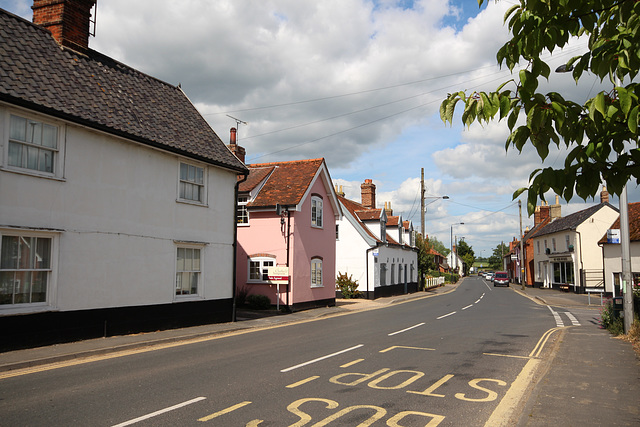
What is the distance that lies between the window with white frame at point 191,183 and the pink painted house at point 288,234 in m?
6.01

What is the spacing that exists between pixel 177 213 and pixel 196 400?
385 inches

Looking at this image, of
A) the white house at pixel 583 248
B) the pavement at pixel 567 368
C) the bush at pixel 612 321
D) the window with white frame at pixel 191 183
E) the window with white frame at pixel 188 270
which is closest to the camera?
the pavement at pixel 567 368

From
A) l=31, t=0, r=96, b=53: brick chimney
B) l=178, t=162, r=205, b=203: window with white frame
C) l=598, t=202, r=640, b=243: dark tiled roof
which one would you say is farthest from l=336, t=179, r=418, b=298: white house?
l=31, t=0, r=96, b=53: brick chimney

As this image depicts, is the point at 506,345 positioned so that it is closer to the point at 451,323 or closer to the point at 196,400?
the point at 451,323

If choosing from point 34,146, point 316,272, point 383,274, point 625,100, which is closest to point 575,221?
point 383,274

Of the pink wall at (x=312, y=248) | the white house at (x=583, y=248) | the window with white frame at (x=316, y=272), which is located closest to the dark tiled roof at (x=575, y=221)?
the white house at (x=583, y=248)

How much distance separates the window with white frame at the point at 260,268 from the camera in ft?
78.4

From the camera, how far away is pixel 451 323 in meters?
17.7

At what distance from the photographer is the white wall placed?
1155cm

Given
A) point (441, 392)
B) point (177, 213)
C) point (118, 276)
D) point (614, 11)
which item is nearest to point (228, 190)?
point (177, 213)

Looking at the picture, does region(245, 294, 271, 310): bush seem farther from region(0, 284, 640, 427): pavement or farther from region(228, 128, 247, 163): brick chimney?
region(228, 128, 247, 163): brick chimney

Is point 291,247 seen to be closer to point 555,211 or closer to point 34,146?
point 34,146

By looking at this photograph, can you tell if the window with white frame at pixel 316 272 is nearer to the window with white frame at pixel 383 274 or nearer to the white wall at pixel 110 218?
the white wall at pixel 110 218

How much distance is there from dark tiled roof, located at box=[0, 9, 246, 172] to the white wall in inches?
18.4
